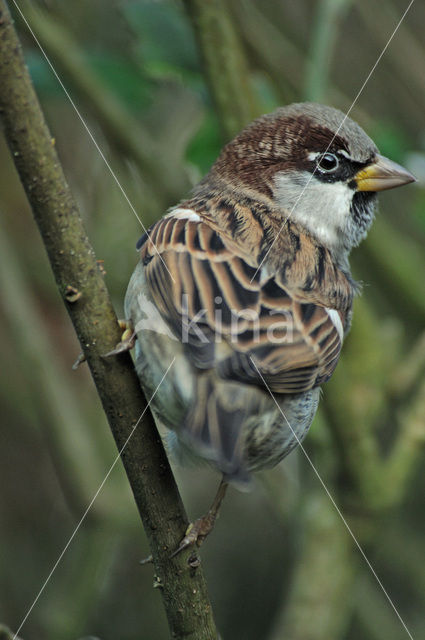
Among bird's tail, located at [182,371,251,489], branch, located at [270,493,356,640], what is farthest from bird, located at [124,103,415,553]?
branch, located at [270,493,356,640]

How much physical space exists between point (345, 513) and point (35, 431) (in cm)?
211

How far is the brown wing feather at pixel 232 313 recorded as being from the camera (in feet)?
7.54

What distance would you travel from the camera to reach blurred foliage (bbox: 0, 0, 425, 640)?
3.75 metres

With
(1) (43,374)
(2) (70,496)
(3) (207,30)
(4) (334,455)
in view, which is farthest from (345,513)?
(3) (207,30)

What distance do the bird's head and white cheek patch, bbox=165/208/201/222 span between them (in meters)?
0.35

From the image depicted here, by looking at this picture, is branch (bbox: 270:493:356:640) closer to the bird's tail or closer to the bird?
the bird

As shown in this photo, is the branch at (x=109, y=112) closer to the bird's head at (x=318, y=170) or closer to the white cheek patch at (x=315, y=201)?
the bird's head at (x=318, y=170)

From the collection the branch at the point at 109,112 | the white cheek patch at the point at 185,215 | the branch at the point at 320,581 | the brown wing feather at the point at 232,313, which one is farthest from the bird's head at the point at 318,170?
the branch at the point at 320,581

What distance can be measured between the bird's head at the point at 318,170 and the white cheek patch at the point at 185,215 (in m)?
0.35

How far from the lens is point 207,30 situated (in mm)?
3541

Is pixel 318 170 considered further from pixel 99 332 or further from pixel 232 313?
pixel 99 332

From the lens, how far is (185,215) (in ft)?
9.45

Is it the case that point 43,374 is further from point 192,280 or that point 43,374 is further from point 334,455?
point 192,280

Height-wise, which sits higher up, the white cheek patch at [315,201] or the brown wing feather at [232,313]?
the white cheek patch at [315,201]
